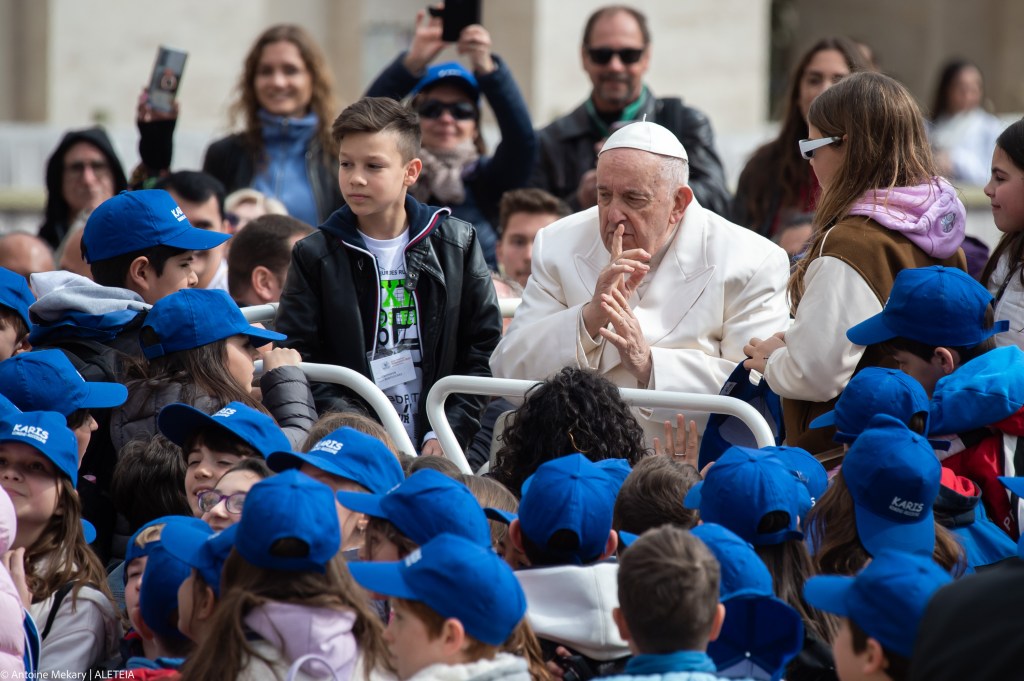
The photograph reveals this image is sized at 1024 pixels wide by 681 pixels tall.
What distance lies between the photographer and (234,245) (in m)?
6.89

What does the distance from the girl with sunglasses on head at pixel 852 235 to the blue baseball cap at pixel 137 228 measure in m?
2.02

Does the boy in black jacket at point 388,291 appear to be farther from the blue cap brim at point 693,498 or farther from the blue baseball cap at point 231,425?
the blue cap brim at point 693,498

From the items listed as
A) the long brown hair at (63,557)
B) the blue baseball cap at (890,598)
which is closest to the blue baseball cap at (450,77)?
the long brown hair at (63,557)

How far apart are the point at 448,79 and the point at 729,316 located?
276 cm

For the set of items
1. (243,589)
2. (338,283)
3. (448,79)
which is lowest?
(243,589)

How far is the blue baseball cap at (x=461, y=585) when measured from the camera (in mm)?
3402

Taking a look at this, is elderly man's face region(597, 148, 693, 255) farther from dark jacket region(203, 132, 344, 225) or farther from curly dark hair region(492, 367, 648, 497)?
dark jacket region(203, 132, 344, 225)

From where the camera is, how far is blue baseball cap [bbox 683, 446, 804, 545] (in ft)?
13.1

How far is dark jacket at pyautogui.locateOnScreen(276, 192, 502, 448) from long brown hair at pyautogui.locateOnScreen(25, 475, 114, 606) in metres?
1.45

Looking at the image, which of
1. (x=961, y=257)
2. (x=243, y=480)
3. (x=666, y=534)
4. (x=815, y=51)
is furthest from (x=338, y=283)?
(x=815, y=51)

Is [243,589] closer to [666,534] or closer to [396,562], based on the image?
[396,562]

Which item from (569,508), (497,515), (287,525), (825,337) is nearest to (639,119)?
(825,337)

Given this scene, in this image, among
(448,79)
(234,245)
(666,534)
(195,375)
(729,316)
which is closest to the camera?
(666,534)

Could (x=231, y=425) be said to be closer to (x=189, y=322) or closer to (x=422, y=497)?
(x=189, y=322)
